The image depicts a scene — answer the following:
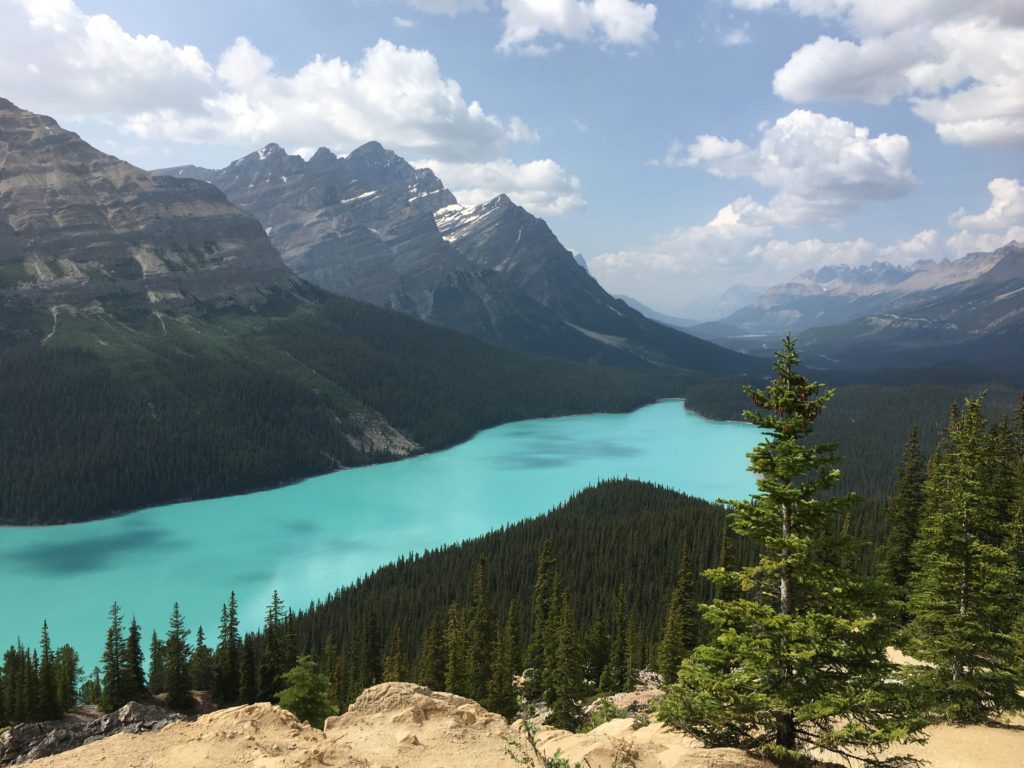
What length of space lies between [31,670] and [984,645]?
60632mm

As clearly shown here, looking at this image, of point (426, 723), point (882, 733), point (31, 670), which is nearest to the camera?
point (882, 733)

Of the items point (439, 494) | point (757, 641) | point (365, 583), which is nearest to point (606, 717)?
point (757, 641)

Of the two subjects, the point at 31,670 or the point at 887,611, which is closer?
the point at 887,611

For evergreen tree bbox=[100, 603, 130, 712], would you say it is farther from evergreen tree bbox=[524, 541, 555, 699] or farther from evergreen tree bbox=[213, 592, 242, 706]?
evergreen tree bbox=[524, 541, 555, 699]

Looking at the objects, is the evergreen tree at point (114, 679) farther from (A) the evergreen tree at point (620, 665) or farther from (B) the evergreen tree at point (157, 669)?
(A) the evergreen tree at point (620, 665)

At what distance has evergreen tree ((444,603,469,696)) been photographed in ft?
162

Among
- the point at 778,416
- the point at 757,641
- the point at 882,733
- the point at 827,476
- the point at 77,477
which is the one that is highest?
the point at 778,416

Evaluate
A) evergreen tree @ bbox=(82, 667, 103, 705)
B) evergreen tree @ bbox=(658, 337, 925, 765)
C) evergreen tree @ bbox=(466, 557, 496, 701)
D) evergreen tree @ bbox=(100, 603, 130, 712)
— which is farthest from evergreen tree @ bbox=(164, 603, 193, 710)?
evergreen tree @ bbox=(658, 337, 925, 765)

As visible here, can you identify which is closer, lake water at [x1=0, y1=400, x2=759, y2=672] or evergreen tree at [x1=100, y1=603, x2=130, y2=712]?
evergreen tree at [x1=100, y1=603, x2=130, y2=712]

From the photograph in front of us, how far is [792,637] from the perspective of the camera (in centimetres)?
1558

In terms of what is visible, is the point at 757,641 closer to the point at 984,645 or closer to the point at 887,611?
the point at 887,611

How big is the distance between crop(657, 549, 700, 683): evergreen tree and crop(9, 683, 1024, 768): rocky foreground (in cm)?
2610

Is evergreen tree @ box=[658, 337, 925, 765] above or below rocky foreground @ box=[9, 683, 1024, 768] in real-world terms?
above

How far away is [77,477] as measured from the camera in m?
133
